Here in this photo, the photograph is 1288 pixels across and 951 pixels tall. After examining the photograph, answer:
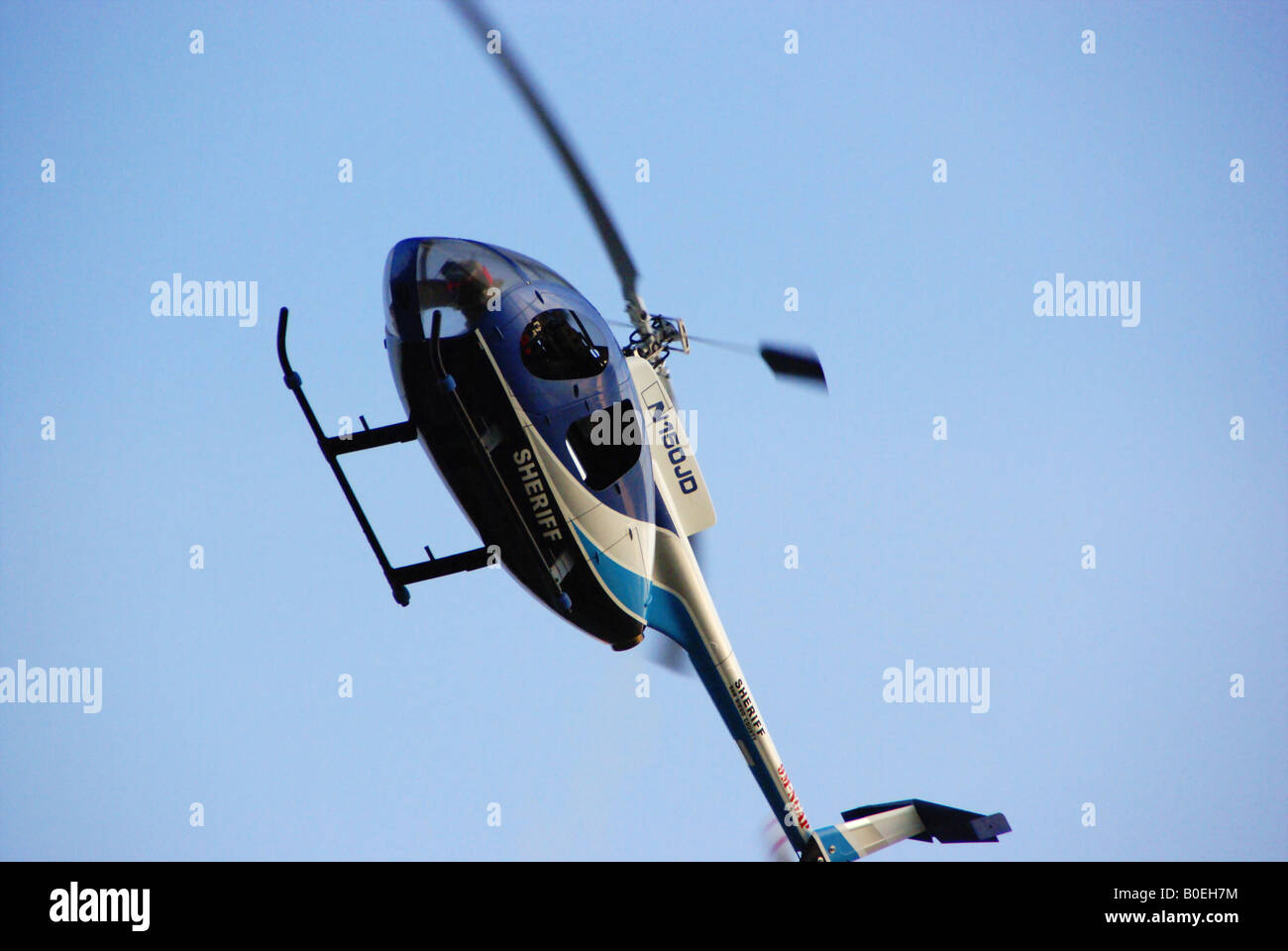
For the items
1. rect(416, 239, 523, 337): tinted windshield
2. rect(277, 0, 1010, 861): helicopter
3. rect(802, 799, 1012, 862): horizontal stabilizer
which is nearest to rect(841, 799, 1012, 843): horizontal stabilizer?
rect(802, 799, 1012, 862): horizontal stabilizer

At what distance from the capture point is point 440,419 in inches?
473

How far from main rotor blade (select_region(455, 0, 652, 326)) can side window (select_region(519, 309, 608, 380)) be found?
1.11 m

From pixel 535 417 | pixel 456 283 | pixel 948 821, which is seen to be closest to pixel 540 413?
pixel 535 417

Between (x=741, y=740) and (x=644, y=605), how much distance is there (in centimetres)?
299

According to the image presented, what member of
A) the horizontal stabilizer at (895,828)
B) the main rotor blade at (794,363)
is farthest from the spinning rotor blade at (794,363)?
the horizontal stabilizer at (895,828)

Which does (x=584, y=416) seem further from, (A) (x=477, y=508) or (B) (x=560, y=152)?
(B) (x=560, y=152)

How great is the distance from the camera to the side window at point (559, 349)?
12.0 meters

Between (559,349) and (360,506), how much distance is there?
222 centimetres

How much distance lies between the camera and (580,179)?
12398mm

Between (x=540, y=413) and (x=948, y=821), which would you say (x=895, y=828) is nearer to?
(x=948, y=821)

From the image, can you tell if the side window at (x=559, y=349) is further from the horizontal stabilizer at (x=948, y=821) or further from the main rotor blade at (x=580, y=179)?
the horizontal stabilizer at (x=948, y=821)

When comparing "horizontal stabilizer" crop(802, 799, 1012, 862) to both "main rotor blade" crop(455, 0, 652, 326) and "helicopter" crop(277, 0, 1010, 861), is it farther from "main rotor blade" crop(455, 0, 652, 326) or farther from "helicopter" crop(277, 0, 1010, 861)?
"main rotor blade" crop(455, 0, 652, 326)

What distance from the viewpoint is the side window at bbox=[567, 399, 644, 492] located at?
12508 millimetres
